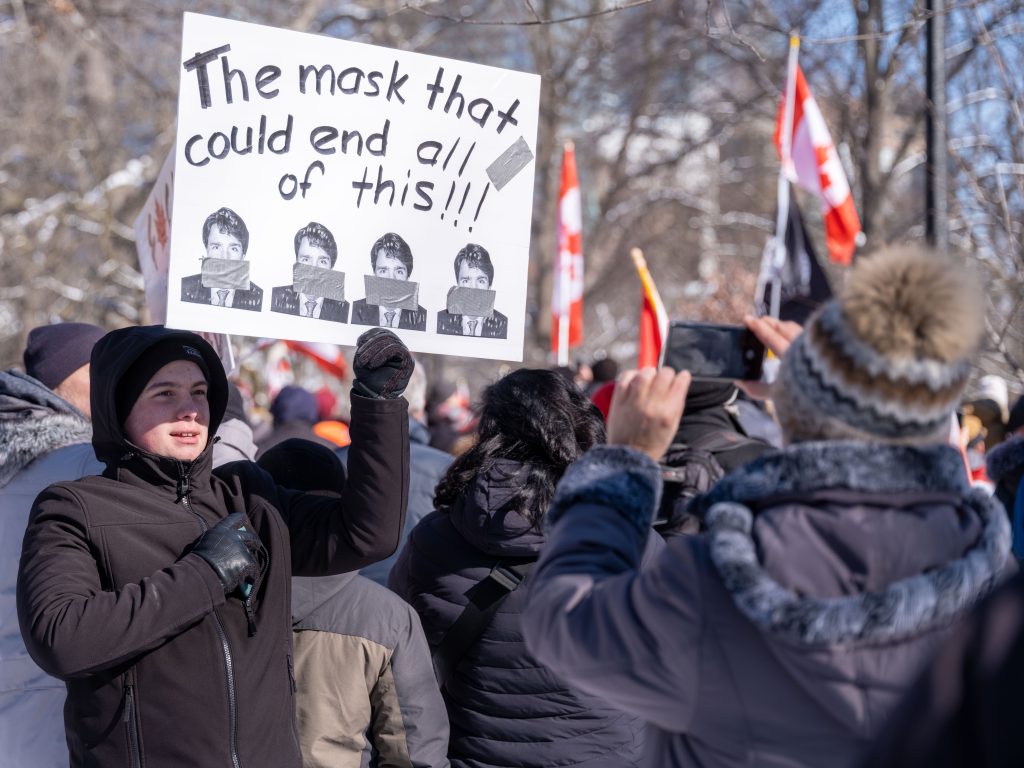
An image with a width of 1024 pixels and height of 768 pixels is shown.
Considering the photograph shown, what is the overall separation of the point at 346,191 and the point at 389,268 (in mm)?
265

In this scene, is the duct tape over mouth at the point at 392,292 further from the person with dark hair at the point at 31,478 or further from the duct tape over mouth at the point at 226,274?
A: the person with dark hair at the point at 31,478

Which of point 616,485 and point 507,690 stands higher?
point 616,485

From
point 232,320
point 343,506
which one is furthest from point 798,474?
point 232,320

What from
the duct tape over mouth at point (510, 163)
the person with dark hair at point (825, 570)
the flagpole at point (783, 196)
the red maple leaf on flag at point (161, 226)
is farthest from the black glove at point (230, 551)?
the flagpole at point (783, 196)

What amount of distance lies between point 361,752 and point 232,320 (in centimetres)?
126

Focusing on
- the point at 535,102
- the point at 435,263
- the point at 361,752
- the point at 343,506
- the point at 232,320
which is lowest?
the point at 361,752

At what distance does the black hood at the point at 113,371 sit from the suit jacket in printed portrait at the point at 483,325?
0.88m

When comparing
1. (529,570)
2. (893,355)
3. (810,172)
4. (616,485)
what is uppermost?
(810,172)

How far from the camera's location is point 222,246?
3367 millimetres

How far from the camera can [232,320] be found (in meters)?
3.34

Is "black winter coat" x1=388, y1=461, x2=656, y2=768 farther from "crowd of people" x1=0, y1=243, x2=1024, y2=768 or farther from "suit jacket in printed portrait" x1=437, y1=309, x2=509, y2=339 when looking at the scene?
"suit jacket in printed portrait" x1=437, y1=309, x2=509, y2=339

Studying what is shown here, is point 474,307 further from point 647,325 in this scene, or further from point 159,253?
point 647,325

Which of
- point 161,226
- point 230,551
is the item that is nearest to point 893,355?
point 230,551

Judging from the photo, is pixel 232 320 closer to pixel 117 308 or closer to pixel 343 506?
pixel 343 506
